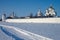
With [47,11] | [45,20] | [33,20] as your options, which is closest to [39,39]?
[45,20]

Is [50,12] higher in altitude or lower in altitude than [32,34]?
lower

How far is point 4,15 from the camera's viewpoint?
156 feet

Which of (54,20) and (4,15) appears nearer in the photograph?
(54,20)

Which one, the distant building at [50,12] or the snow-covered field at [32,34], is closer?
the snow-covered field at [32,34]

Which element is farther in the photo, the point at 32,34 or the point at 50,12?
the point at 50,12

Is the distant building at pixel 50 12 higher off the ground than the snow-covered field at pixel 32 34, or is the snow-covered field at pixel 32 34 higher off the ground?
the snow-covered field at pixel 32 34

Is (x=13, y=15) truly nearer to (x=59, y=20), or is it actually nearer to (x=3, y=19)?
(x=3, y=19)

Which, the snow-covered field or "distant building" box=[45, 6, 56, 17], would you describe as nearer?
the snow-covered field

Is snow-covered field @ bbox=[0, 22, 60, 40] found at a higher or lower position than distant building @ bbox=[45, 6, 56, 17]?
higher

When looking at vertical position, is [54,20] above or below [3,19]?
above

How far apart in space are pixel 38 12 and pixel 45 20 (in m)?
15.4

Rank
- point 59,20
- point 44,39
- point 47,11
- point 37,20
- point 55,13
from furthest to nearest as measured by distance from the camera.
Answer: point 47,11 → point 55,13 → point 37,20 → point 59,20 → point 44,39

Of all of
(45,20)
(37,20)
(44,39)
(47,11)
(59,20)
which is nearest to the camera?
(44,39)

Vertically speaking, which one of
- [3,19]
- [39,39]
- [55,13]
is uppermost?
[39,39]
